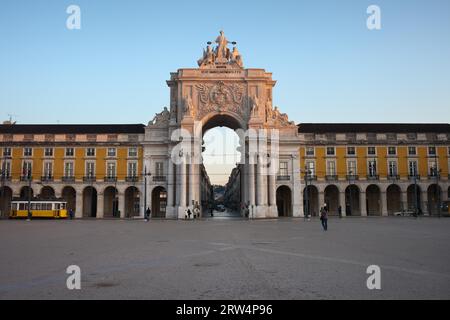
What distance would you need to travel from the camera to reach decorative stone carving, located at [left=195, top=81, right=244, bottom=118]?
65.4 meters

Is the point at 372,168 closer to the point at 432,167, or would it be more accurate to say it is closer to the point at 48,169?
the point at 432,167

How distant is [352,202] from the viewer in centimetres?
6994

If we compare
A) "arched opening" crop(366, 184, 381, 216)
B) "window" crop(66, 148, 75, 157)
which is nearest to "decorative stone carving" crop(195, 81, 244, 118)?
"window" crop(66, 148, 75, 157)

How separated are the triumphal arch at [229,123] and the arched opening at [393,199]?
1544 cm

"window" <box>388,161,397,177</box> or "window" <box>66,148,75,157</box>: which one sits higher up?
"window" <box>66,148,75,157</box>

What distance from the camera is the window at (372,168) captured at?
223ft

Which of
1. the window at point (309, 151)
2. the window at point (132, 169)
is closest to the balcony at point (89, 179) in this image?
the window at point (132, 169)

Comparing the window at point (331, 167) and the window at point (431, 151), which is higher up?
the window at point (431, 151)

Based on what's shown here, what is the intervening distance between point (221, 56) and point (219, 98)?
710 centimetres

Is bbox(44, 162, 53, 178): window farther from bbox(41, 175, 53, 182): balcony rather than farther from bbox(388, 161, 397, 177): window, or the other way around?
bbox(388, 161, 397, 177): window

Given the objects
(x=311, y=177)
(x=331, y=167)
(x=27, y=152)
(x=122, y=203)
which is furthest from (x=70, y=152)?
(x=331, y=167)

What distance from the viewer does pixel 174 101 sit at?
6812 centimetres

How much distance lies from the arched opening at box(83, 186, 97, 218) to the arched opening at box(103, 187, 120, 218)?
1560 mm

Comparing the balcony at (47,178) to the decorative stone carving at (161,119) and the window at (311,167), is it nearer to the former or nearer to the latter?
the decorative stone carving at (161,119)
